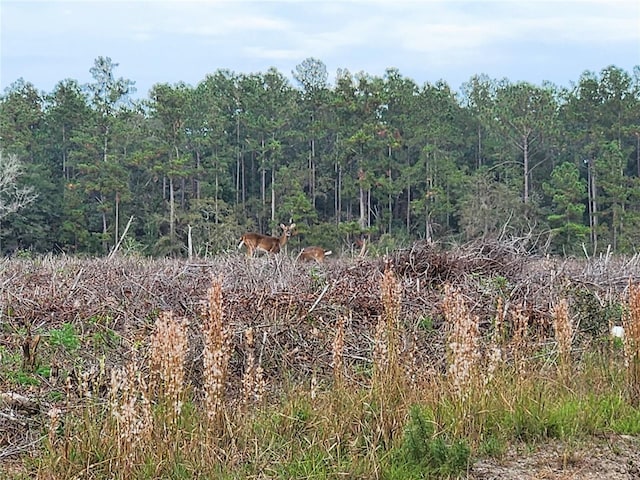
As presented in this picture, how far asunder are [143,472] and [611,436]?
2.43m

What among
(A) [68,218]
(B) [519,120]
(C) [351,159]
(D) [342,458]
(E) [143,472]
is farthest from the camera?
(C) [351,159]

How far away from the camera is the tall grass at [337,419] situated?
3.07m

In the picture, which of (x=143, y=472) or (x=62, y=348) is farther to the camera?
(x=62, y=348)

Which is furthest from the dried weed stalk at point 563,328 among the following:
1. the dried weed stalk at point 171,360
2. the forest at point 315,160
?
the forest at point 315,160

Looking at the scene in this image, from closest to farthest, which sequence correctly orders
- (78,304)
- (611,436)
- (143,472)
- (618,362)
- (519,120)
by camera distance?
(143,472)
(611,436)
(618,362)
(78,304)
(519,120)

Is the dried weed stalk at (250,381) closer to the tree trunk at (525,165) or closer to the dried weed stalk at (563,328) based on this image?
the dried weed stalk at (563,328)

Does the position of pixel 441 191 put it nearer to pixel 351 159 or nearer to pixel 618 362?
pixel 351 159

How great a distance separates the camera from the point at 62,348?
5.21 metres

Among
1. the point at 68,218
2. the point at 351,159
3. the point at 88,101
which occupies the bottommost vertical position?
the point at 68,218

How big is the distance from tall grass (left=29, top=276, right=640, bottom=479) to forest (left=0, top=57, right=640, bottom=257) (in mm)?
27430

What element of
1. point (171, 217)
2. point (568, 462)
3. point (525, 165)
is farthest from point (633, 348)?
point (525, 165)

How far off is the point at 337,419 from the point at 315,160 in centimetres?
3716

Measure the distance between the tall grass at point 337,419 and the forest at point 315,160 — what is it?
27430 millimetres

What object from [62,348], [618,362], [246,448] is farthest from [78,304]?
[618,362]
